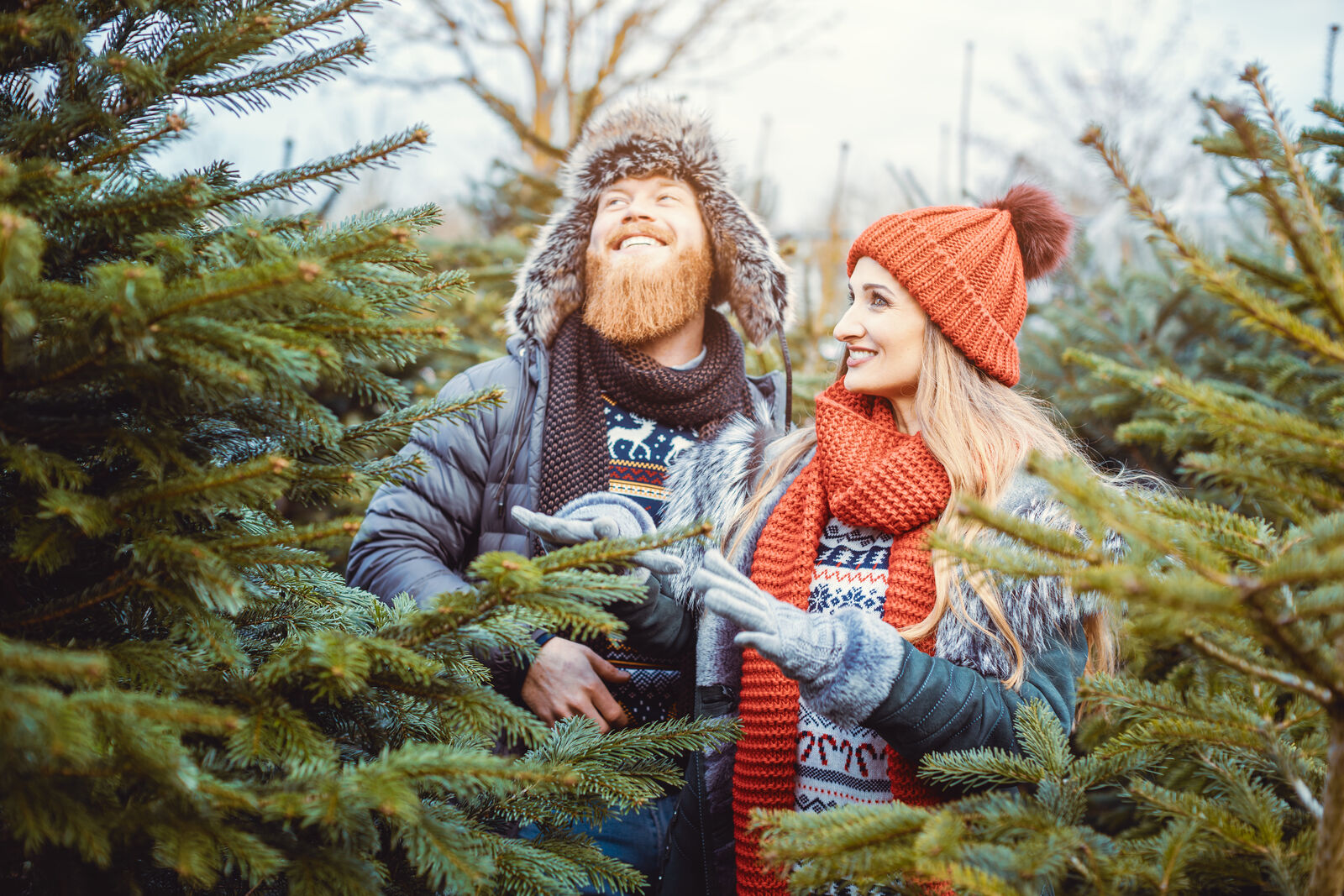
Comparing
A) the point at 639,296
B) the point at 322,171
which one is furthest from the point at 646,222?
the point at 322,171

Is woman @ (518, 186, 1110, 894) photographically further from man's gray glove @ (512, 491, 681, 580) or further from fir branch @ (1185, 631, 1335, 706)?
fir branch @ (1185, 631, 1335, 706)

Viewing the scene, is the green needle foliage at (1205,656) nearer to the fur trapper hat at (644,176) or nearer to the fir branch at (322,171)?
the fir branch at (322,171)

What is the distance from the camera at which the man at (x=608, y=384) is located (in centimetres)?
249

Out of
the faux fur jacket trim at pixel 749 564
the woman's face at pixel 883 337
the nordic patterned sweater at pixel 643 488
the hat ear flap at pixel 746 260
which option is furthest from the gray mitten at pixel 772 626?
the hat ear flap at pixel 746 260

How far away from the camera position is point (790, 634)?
5.35 ft

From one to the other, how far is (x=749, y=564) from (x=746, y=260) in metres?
1.55

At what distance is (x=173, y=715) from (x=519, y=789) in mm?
732

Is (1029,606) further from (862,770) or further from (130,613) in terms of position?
(130,613)

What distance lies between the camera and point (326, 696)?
1.44m

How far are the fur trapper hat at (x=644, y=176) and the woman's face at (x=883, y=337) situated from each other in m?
1.06

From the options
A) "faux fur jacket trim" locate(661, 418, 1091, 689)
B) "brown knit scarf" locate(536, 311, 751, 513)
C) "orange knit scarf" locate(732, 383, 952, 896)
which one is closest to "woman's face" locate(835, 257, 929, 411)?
"orange knit scarf" locate(732, 383, 952, 896)

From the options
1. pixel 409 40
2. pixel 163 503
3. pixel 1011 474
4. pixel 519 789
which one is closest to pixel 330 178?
pixel 163 503

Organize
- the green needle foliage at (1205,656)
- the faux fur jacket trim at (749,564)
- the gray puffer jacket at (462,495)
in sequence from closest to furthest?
the green needle foliage at (1205,656) → the faux fur jacket trim at (749,564) → the gray puffer jacket at (462,495)

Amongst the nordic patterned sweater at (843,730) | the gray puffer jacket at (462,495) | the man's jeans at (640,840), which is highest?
the gray puffer jacket at (462,495)
